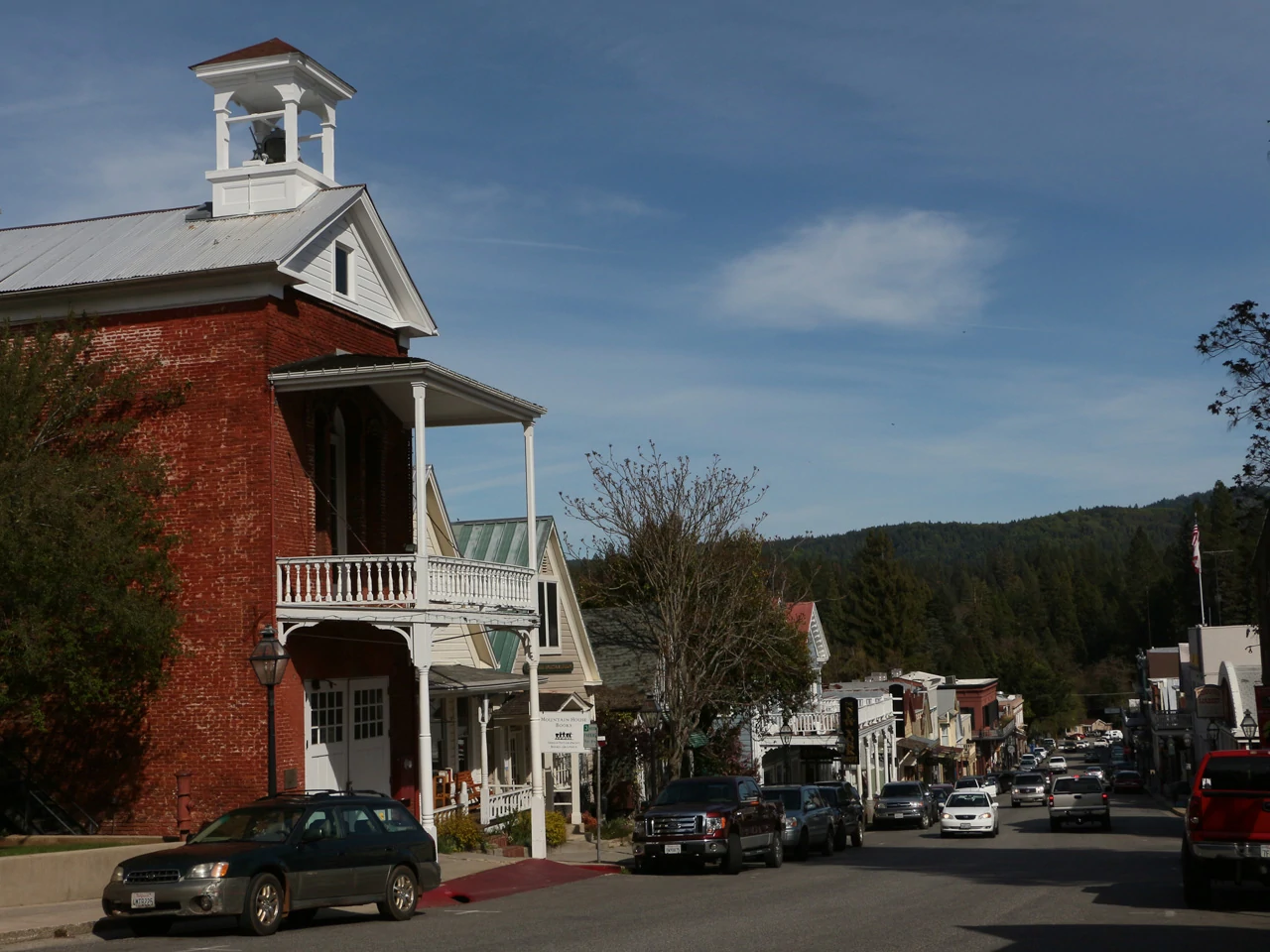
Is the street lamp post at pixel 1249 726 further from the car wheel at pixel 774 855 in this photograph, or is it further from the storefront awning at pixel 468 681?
the storefront awning at pixel 468 681

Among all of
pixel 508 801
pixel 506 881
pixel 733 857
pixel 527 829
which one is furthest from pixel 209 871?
pixel 508 801

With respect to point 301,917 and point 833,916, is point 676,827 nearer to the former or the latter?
point 833,916

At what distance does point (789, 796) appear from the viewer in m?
29.7

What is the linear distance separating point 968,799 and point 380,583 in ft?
76.8

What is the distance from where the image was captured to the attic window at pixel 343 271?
85.3 ft

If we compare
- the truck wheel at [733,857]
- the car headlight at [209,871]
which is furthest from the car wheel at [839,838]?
the car headlight at [209,871]

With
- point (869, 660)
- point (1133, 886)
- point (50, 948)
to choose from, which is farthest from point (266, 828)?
point (869, 660)

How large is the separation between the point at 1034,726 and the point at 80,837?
470ft

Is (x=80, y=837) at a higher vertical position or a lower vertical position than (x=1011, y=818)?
higher

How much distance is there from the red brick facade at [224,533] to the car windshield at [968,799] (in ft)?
72.6

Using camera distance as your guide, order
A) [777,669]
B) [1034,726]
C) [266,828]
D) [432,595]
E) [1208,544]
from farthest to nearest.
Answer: [1034,726] < [1208,544] < [777,669] < [432,595] < [266,828]

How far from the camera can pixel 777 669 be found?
131 feet

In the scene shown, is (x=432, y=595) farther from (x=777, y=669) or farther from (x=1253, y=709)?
A: (x=1253, y=709)

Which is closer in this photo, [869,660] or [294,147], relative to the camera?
[294,147]
